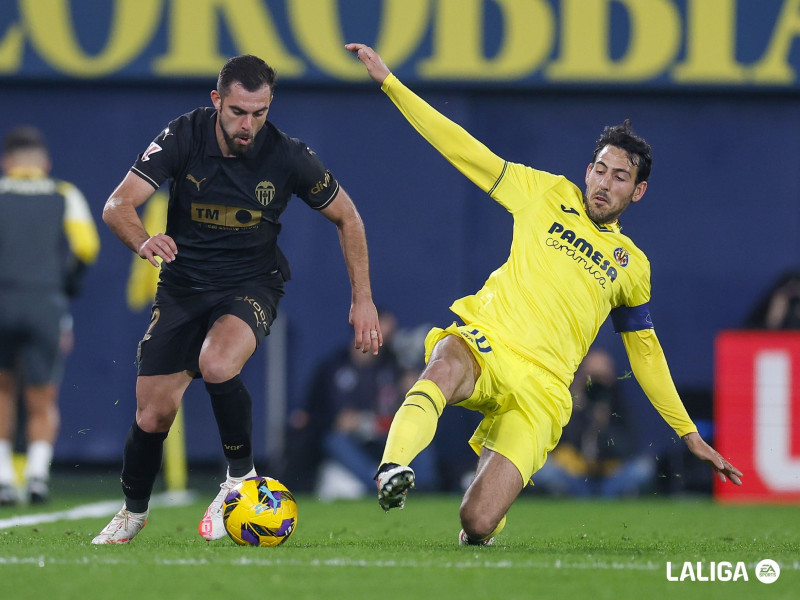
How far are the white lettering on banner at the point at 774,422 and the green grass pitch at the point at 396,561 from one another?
6.37 ft

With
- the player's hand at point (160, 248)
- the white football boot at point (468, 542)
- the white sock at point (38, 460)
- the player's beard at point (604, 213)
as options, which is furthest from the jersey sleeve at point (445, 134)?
the white sock at point (38, 460)

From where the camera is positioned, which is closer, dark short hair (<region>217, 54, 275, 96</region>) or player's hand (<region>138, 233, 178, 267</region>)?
player's hand (<region>138, 233, 178, 267</region>)

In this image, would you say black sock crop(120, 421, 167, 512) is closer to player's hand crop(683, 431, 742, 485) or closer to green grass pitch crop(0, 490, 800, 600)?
green grass pitch crop(0, 490, 800, 600)

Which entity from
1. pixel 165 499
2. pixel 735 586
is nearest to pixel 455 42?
pixel 165 499

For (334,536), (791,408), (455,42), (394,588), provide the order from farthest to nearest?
(455,42)
(791,408)
(334,536)
(394,588)

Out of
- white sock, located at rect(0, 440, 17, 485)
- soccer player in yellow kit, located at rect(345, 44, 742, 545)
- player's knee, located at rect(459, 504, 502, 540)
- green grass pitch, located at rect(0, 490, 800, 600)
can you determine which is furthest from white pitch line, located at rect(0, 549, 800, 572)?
white sock, located at rect(0, 440, 17, 485)

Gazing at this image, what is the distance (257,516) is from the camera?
5520 mm

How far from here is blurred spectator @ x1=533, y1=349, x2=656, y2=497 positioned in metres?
10.6

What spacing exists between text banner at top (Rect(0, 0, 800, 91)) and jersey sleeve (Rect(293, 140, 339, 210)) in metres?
6.02

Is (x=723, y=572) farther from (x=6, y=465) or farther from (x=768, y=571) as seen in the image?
(x=6, y=465)

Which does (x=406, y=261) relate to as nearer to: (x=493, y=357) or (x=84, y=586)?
(x=493, y=357)

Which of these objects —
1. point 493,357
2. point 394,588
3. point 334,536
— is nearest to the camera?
point 394,588

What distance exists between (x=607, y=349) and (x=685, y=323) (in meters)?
0.84

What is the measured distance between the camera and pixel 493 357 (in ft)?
18.9
